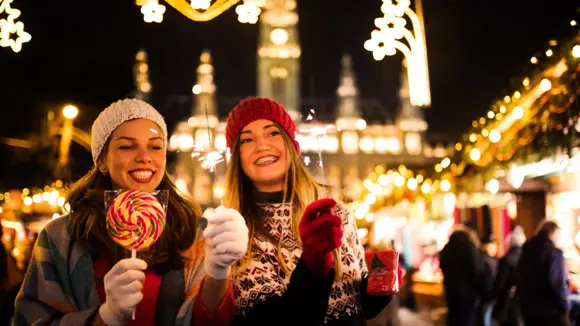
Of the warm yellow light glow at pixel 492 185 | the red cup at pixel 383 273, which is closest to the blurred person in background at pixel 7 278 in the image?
the red cup at pixel 383 273

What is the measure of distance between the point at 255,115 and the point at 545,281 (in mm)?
5585

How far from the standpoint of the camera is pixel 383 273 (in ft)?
10.1

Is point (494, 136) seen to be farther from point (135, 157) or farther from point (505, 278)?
point (135, 157)

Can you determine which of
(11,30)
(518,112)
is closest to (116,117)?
(11,30)

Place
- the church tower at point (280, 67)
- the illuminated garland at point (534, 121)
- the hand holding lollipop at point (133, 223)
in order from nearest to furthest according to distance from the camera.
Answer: the hand holding lollipop at point (133, 223) < the illuminated garland at point (534, 121) < the church tower at point (280, 67)

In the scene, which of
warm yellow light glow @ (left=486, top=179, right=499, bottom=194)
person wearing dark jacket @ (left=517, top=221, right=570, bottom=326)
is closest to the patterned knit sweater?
person wearing dark jacket @ (left=517, top=221, right=570, bottom=326)

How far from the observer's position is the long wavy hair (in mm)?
2926

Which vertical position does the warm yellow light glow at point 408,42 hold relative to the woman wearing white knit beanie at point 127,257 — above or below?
above

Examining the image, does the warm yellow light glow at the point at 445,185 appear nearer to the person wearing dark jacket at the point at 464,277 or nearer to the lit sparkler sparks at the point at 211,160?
the person wearing dark jacket at the point at 464,277

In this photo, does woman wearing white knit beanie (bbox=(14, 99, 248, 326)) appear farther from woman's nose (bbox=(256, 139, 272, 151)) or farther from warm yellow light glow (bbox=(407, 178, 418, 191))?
warm yellow light glow (bbox=(407, 178, 418, 191))

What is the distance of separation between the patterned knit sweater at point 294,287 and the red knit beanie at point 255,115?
1.30 feet

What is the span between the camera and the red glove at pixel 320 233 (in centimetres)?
272

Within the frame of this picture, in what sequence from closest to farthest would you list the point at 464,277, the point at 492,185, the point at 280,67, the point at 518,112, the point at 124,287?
the point at 124,287 → the point at 518,112 → the point at 464,277 → the point at 492,185 → the point at 280,67

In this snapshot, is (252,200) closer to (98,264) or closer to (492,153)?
(98,264)
